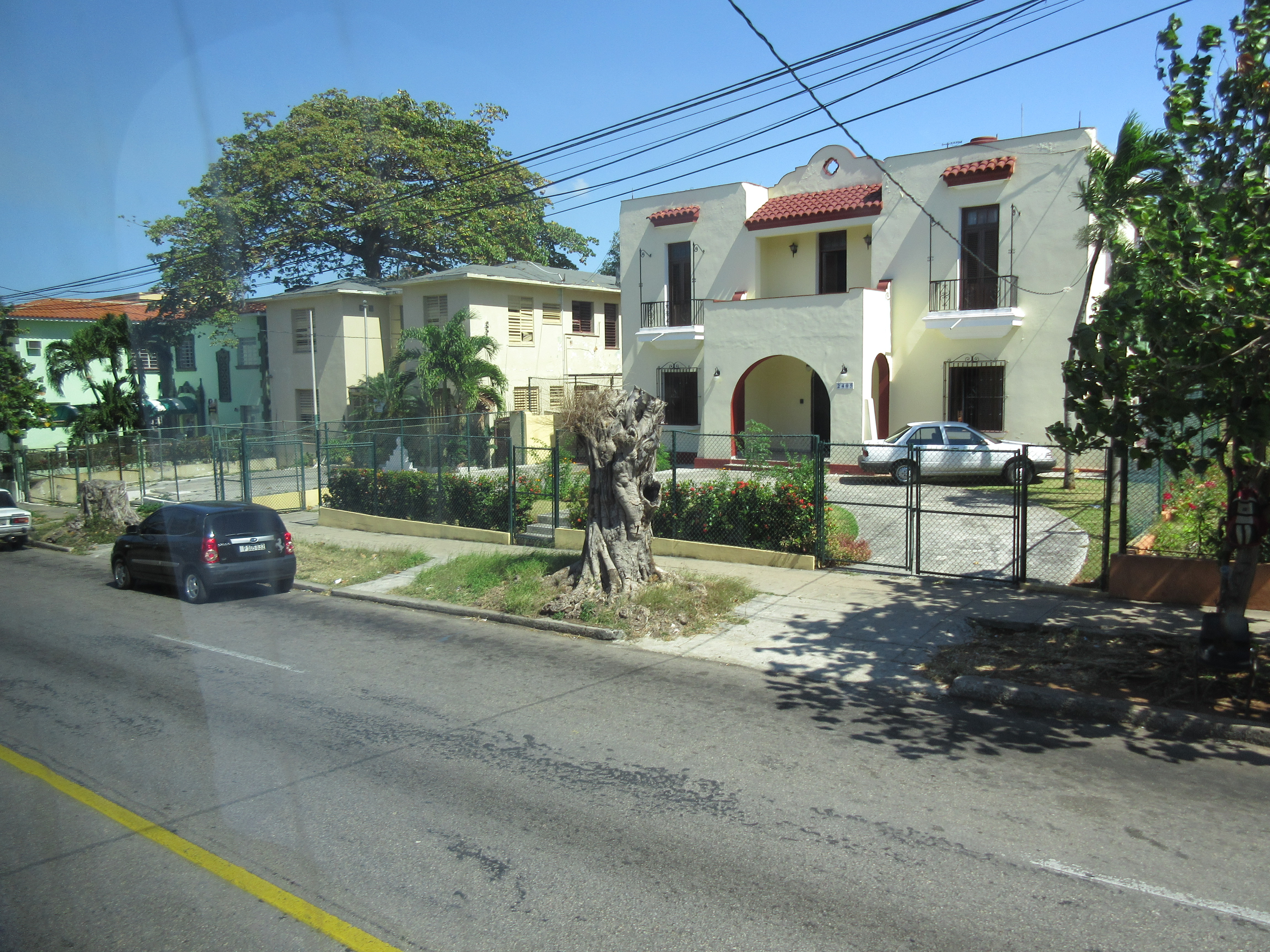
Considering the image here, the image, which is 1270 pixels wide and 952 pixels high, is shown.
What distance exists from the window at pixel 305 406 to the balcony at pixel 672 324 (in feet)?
53.7

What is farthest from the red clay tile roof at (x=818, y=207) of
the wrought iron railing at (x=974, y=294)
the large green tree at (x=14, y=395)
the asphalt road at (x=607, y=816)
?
the large green tree at (x=14, y=395)

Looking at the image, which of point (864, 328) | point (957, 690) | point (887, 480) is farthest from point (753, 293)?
point (957, 690)

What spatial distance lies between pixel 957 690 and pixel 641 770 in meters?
3.34


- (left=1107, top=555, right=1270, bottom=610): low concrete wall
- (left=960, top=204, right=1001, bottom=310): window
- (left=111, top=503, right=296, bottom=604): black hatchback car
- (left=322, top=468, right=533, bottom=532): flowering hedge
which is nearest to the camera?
(left=1107, top=555, right=1270, bottom=610): low concrete wall

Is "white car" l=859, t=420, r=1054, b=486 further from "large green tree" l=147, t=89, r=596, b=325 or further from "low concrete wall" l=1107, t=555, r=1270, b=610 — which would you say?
"large green tree" l=147, t=89, r=596, b=325

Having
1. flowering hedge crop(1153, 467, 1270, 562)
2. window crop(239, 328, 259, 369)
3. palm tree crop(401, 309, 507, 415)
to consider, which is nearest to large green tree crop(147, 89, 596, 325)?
window crop(239, 328, 259, 369)

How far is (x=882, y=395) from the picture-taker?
23516mm

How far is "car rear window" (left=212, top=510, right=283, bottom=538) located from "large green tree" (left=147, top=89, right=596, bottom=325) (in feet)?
79.3

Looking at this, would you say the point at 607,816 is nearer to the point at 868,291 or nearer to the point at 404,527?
the point at 404,527

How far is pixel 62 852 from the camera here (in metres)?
5.22

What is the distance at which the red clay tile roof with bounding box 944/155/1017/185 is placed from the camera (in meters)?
21.1

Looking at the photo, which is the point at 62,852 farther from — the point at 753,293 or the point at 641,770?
the point at 753,293

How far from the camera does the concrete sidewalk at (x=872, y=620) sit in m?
9.07

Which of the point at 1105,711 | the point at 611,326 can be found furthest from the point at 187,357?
the point at 1105,711
